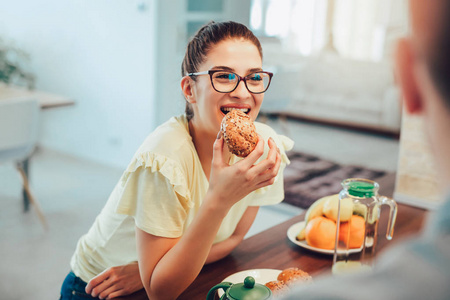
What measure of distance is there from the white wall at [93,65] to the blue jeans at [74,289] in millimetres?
2858

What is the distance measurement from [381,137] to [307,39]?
10.2 feet

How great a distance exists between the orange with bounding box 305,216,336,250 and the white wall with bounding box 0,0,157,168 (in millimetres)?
2922

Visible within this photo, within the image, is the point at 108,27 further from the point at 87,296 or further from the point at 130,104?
the point at 87,296

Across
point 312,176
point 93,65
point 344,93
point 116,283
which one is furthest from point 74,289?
point 344,93

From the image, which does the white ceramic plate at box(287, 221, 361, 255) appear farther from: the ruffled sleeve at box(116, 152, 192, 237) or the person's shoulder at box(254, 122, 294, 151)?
the ruffled sleeve at box(116, 152, 192, 237)

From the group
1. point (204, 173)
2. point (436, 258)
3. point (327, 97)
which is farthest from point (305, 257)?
point (327, 97)

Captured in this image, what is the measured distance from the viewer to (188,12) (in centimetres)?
423

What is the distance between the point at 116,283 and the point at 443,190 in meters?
0.90

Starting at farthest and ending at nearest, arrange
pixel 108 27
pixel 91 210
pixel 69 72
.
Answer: pixel 69 72 → pixel 108 27 → pixel 91 210

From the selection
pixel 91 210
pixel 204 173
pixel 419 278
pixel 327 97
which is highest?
pixel 419 278

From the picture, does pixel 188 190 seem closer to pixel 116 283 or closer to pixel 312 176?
pixel 116 283

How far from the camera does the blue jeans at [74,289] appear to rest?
1.29 m

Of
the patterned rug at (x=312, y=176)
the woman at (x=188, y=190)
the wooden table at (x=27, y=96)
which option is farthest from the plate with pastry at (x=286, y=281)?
the wooden table at (x=27, y=96)

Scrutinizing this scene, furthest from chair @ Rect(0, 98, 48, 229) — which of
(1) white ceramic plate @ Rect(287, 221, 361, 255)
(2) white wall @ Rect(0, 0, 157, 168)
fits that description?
(1) white ceramic plate @ Rect(287, 221, 361, 255)
